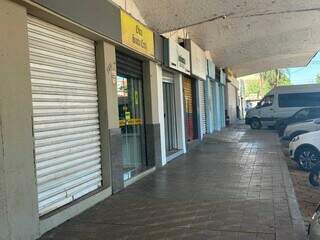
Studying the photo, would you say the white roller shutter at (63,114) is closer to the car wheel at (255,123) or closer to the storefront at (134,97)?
the storefront at (134,97)

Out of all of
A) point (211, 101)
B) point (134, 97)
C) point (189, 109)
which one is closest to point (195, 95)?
point (189, 109)

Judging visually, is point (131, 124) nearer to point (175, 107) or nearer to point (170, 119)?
point (170, 119)

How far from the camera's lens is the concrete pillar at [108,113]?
7863 millimetres

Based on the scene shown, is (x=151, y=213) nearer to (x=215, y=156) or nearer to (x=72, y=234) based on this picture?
(x=72, y=234)

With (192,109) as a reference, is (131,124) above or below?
below

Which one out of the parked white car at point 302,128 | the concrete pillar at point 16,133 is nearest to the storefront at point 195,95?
the parked white car at point 302,128

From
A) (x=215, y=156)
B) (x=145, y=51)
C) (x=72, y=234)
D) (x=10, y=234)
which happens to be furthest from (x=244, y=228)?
(x=215, y=156)

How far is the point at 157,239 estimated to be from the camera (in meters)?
5.25

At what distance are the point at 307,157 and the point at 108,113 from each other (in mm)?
6134

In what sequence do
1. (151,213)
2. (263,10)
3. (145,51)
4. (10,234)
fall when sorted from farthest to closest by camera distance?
1. (263,10)
2. (145,51)
3. (151,213)
4. (10,234)

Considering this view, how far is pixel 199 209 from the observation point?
261 inches

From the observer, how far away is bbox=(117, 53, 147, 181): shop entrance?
9.35m

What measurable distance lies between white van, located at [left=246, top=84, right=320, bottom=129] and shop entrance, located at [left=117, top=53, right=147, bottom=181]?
1664 cm

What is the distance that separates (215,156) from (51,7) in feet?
28.8
